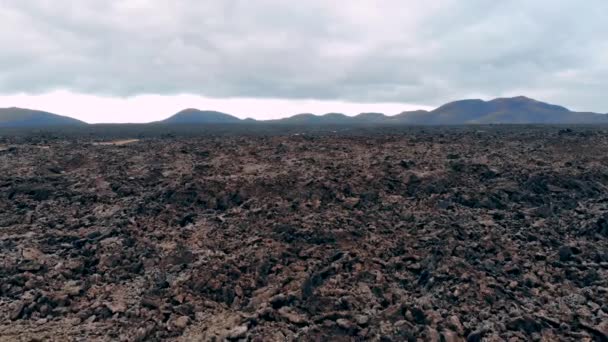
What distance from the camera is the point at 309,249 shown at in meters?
15.9

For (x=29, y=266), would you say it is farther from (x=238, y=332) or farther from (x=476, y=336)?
(x=476, y=336)

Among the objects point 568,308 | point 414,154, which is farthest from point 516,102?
point 568,308

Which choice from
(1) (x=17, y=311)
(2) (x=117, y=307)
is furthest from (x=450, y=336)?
(1) (x=17, y=311)

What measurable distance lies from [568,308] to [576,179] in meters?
10.2

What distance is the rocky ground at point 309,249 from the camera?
12.3 meters

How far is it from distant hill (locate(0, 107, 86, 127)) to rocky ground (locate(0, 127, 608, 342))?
6171 inches

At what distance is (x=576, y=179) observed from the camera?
20.9 meters

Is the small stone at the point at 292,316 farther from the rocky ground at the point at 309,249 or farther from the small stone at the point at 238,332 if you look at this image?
the small stone at the point at 238,332

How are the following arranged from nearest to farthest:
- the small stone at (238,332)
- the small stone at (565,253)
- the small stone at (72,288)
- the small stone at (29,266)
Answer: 1. the small stone at (238,332)
2. the small stone at (72,288)
3. the small stone at (29,266)
4. the small stone at (565,253)

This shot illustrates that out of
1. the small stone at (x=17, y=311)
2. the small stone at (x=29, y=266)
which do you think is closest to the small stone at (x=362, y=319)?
the small stone at (x=17, y=311)

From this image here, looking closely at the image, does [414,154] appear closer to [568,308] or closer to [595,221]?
[595,221]

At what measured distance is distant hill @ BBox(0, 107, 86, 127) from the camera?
16138 cm

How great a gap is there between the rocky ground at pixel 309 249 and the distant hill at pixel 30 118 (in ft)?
514

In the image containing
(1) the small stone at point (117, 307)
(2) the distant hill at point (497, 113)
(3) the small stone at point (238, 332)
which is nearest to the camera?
(3) the small stone at point (238, 332)
